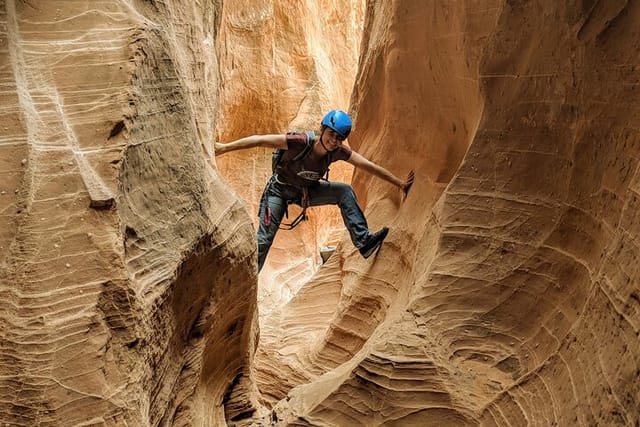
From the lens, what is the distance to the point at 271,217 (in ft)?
17.3

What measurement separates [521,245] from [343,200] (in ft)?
7.94

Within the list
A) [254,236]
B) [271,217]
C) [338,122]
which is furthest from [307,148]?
[254,236]

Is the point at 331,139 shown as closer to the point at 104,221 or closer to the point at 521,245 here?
the point at 521,245

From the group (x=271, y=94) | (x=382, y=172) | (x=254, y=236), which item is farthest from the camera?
(x=271, y=94)

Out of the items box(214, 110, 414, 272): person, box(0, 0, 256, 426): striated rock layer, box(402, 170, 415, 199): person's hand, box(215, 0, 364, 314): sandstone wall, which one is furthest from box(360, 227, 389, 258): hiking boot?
box(215, 0, 364, 314): sandstone wall

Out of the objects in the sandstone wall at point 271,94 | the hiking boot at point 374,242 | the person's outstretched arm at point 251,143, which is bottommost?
the hiking boot at point 374,242

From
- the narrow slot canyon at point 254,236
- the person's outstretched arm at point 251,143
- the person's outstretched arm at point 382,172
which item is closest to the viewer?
the narrow slot canyon at point 254,236

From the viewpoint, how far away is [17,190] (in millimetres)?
2686

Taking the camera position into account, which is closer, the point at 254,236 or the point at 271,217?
the point at 254,236

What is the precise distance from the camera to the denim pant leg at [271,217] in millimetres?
5285

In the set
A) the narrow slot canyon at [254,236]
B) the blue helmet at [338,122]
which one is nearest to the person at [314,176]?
the blue helmet at [338,122]

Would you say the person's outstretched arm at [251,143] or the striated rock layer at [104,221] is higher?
the person's outstretched arm at [251,143]

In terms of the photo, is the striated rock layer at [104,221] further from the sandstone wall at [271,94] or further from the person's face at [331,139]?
the sandstone wall at [271,94]

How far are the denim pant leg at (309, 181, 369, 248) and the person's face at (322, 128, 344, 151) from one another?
0.48m
